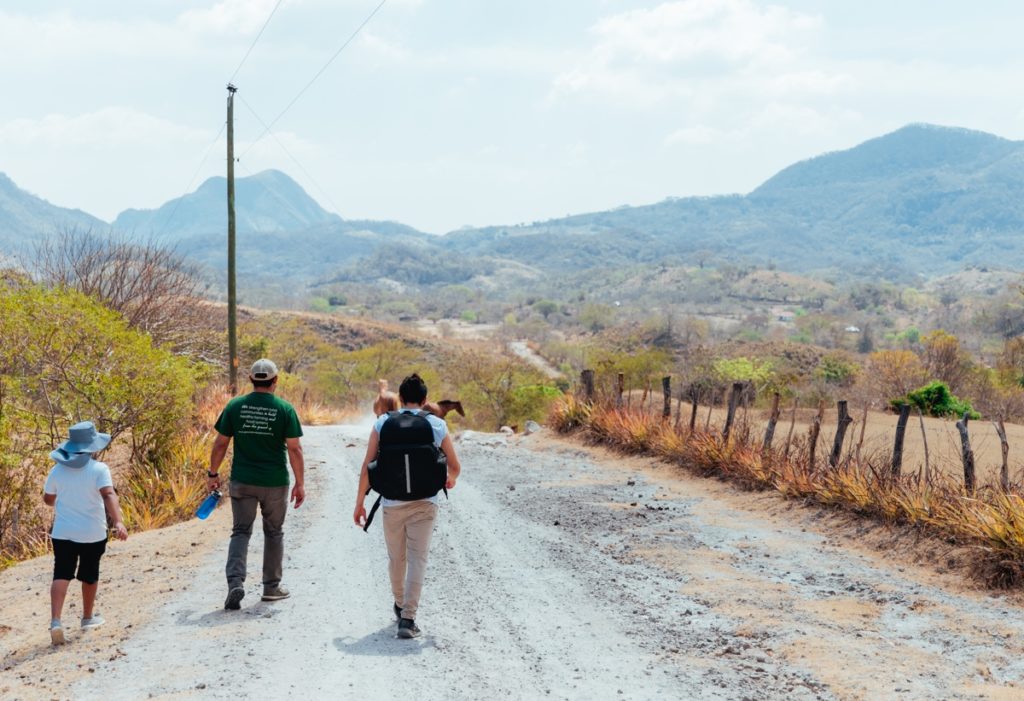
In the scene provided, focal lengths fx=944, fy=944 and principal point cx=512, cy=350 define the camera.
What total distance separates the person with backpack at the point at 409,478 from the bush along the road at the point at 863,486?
553 centimetres

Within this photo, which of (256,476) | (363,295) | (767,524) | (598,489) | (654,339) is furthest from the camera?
(363,295)

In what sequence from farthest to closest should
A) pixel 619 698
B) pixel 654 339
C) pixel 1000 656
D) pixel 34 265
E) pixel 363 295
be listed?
pixel 363 295
pixel 654 339
pixel 34 265
pixel 1000 656
pixel 619 698

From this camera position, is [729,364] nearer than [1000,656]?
No

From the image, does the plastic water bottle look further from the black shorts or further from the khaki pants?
the khaki pants

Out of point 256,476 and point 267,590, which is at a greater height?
point 256,476

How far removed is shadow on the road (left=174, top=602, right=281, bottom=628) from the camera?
7.26 m

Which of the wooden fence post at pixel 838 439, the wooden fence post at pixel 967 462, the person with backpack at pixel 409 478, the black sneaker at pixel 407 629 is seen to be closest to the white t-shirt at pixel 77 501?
the person with backpack at pixel 409 478

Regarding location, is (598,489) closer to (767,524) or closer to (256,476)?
(767,524)

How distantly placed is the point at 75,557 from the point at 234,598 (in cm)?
124

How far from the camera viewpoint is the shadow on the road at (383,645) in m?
6.52

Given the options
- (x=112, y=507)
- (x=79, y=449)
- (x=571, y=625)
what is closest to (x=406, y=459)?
(x=571, y=625)

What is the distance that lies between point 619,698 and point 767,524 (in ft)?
22.3

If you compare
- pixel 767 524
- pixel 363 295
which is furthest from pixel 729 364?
pixel 363 295

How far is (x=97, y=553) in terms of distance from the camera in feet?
23.8
